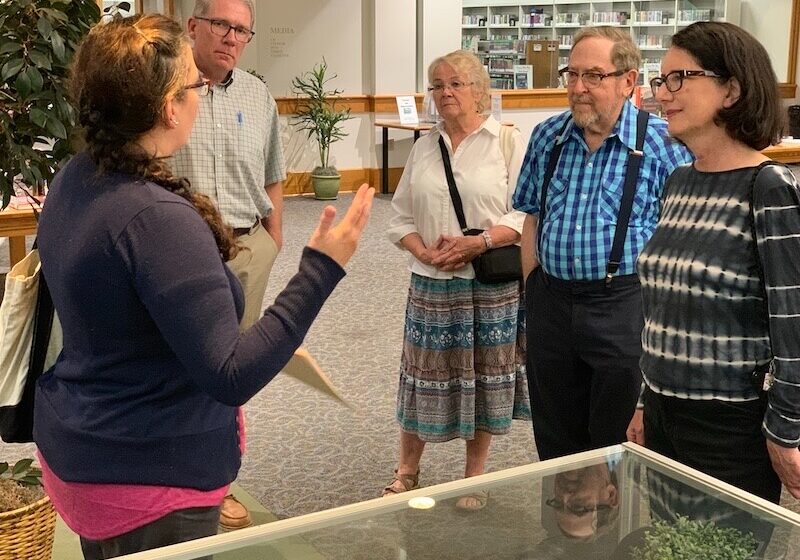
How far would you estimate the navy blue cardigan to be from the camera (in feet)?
4.70

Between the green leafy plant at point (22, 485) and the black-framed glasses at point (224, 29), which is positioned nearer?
the green leafy plant at point (22, 485)

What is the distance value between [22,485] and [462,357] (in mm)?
1446

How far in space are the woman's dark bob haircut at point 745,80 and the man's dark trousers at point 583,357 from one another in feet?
2.36

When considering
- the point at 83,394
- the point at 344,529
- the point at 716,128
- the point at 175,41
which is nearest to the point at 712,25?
the point at 716,128

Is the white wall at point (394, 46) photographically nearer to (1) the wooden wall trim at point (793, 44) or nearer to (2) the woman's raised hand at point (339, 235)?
(1) the wooden wall trim at point (793, 44)

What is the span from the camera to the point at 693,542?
1.53 meters

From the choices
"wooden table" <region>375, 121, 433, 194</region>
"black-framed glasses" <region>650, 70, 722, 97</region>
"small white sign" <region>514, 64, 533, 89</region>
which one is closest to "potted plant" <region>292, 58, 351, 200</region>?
"wooden table" <region>375, 121, 433, 194</region>

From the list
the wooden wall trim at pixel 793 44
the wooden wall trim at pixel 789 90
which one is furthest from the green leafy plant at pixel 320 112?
the wooden wall trim at pixel 793 44

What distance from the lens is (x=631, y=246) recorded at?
2625mm

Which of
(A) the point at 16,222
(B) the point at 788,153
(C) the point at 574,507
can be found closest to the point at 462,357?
(C) the point at 574,507

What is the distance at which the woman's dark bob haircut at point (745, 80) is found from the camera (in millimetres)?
1976

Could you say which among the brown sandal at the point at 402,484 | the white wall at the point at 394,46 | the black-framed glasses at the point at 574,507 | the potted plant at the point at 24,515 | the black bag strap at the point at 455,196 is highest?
the white wall at the point at 394,46

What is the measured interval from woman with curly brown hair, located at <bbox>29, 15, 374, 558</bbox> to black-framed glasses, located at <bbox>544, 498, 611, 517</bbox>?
52cm

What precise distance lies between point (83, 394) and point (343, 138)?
978 cm
